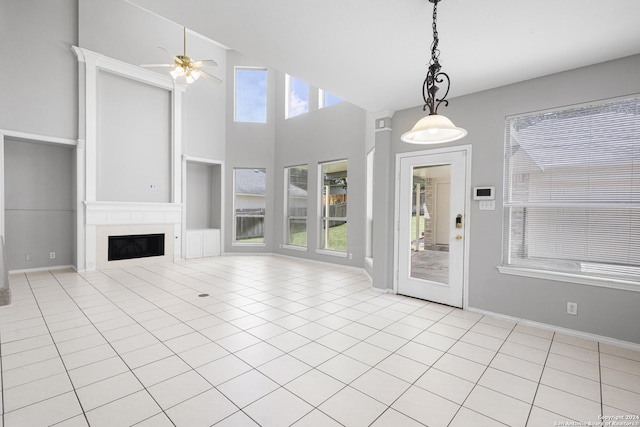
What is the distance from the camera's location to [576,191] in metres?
3.01

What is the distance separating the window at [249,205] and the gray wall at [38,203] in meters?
3.44

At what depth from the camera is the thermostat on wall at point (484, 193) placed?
11.4ft

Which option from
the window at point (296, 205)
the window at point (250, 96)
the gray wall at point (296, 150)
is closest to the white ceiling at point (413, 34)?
the gray wall at point (296, 150)

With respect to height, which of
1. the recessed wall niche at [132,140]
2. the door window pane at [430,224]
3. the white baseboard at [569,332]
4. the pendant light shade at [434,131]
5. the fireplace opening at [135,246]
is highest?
the recessed wall niche at [132,140]

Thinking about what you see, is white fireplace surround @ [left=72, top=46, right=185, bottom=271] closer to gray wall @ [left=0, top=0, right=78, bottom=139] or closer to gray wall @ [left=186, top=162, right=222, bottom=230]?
gray wall @ [left=0, top=0, right=78, bottom=139]

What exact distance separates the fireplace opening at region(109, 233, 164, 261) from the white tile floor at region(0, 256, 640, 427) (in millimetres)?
2076

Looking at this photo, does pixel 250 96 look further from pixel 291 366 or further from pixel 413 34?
pixel 291 366

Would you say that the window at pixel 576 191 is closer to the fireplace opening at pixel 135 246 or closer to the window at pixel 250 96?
the window at pixel 250 96

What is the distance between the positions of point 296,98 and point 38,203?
5.87 metres

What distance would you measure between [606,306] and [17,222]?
28.7 ft

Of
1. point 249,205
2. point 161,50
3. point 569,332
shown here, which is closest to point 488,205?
point 569,332

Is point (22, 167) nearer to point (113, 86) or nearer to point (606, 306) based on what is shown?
point (113, 86)

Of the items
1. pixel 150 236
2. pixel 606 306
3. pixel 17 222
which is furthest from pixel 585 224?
pixel 17 222

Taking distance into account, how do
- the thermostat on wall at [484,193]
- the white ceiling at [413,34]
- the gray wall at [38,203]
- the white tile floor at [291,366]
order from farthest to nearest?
the gray wall at [38,203] < the thermostat on wall at [484,193] < the white ceiling at [413,34] < the white tile floor at [291,366]
